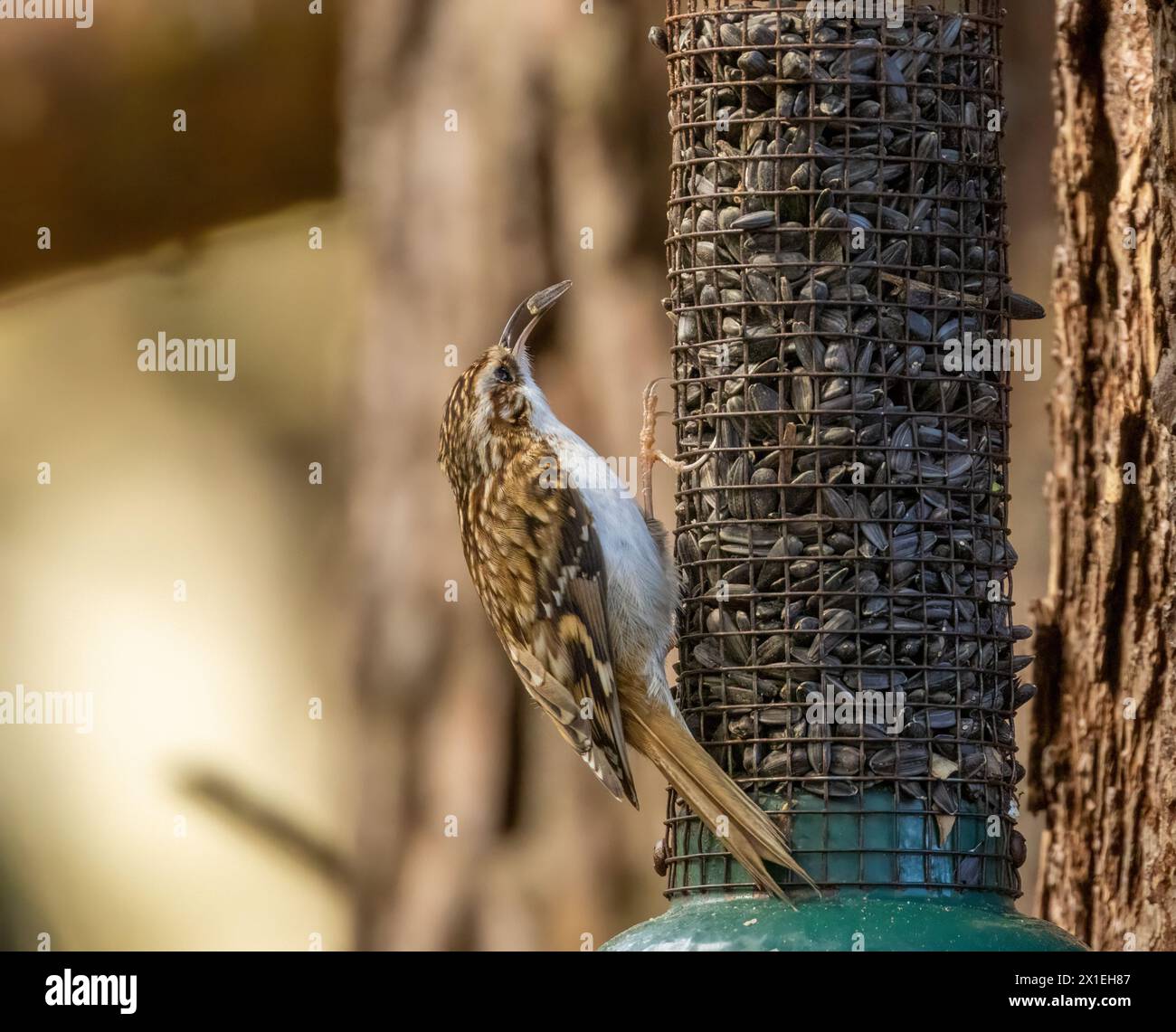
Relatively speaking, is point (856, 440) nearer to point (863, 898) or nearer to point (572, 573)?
point (572, 573)

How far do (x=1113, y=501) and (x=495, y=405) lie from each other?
2.11 metres

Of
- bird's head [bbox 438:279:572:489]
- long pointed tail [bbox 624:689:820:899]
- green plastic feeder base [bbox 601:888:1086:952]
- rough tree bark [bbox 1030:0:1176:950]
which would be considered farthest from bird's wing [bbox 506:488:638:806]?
rough tree bark [bbox 1030:0:1176:950]

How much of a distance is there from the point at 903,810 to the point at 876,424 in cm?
112

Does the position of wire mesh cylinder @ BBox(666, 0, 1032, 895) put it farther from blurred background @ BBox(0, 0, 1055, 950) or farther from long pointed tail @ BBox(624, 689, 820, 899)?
blurred background @ BBox(0, 0, 1055, 950)

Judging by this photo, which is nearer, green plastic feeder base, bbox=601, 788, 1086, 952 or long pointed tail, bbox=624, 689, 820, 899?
green plastic feeder base, bbox=601, 788, 1086, 952

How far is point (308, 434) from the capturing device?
1195 centimetres

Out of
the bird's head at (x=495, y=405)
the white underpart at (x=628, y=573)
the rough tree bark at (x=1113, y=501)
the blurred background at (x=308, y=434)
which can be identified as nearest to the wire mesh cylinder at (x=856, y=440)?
the white underpart at (x=628, y=573)

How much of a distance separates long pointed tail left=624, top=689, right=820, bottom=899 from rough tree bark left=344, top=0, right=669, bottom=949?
409 centimetres

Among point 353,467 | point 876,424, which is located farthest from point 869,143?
point 353,467

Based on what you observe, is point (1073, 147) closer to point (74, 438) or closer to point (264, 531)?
point (264, 531)

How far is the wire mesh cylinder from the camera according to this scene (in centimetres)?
670

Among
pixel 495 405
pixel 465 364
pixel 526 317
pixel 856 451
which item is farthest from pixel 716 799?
pixel 465 364

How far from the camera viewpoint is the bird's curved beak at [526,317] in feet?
25.5

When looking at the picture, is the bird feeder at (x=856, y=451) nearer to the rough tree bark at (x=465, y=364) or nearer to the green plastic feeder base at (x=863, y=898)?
the green plastic feeder base at (x=863, y=898)
